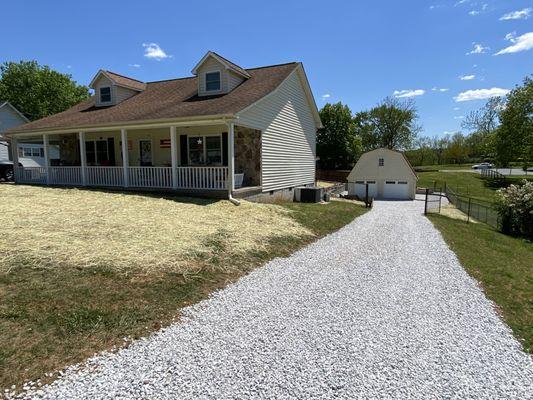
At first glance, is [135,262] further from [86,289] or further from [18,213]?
[18,213]

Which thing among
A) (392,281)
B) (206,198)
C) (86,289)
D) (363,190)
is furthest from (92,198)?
(363,190)

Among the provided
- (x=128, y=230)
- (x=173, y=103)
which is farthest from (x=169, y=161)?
(x=128, y=230)

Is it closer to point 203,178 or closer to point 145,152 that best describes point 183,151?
point 145,152

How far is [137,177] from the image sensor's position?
14133 mm

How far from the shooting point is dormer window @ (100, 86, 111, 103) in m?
18.4

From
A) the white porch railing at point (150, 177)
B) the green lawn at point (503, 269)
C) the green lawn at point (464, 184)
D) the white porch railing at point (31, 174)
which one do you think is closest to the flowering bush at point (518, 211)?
the green lawn at point (503, 269)

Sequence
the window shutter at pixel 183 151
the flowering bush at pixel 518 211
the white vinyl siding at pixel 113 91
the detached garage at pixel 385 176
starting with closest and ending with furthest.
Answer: the flowering bush at pixel 518 211
the window shutter at pixel 183 151
the white vinyl siding at pixel 113 91
the detached garage at pixel 385 176

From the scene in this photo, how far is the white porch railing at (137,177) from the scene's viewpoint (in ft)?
41.9

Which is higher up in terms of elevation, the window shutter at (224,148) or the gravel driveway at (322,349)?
the window shutter at (224,148)

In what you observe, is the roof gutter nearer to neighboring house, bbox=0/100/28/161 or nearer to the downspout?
the downspout

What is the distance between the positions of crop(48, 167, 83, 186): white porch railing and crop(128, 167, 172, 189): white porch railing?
10.3 ft

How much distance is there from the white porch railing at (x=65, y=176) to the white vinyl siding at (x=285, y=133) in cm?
871

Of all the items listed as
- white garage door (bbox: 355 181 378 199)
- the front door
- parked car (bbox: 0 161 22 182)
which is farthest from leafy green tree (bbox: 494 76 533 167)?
parked car (bbox: 0 161 22 182)

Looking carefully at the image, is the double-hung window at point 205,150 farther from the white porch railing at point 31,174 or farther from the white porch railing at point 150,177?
the white porch railing at point 31,174
